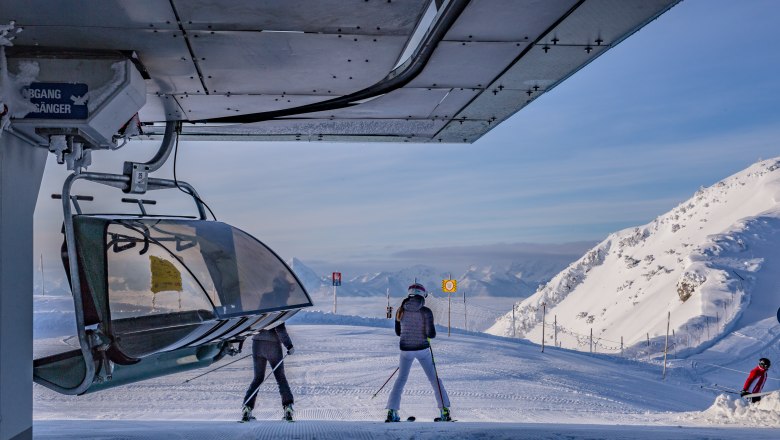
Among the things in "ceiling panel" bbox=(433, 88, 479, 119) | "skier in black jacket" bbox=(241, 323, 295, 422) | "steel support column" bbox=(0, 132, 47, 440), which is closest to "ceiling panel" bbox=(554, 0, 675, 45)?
"ceiling panel" bbox=(433, 88, 479, 119)

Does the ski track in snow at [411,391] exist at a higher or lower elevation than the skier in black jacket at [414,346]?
lower

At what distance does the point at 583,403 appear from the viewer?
14.8 m

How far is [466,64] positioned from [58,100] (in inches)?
131

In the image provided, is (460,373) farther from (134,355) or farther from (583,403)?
(134,355)

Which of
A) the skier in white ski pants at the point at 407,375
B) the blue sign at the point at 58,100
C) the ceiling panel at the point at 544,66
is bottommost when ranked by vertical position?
the skier in white ski pants at the point at 407,375

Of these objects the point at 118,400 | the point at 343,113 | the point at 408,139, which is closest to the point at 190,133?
the point at 343,113

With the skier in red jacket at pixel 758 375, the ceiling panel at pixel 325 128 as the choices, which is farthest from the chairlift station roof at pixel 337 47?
the skier in red jacket at pixel 758 375

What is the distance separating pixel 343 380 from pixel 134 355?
9791 mm

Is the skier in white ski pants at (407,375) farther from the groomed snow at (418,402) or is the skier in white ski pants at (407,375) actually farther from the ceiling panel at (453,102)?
the ceiling panel at (453,102)

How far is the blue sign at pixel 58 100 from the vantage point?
5.70 meters

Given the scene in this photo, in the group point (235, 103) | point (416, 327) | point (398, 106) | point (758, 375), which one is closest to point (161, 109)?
point (235, 103)

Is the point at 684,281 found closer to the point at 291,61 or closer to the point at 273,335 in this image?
the point at 273,335

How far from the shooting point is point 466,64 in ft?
20.4

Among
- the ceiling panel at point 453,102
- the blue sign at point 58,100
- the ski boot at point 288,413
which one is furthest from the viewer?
the ski boot at point 288,413
